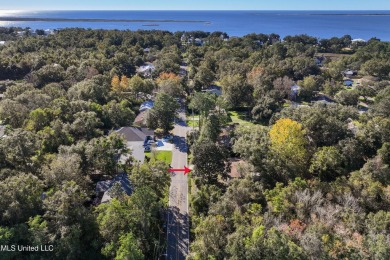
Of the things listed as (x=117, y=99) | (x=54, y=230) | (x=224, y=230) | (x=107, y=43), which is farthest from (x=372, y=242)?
(x=107, y=43)

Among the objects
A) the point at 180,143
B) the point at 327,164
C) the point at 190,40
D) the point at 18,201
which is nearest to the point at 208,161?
the point at 327,164

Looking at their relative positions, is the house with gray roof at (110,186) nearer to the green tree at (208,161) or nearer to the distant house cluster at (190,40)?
the green tree at (208,161)

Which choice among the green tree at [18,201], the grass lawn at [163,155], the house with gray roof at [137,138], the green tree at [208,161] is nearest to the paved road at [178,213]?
the grass lawn at [163,155]

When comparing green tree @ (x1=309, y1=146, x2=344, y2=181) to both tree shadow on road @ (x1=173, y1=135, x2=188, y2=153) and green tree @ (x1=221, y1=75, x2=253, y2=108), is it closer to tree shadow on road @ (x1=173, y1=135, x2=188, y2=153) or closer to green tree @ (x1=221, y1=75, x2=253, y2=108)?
tree shadow on road @ (x1=173, y1=135, x2=188, y2=153)

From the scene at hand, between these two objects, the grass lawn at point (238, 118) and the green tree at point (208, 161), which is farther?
the grass lawn at point (238, 118)

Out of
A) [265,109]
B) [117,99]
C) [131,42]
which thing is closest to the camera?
[265,109]

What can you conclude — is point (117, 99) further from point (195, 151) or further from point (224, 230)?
point (224, 230)
